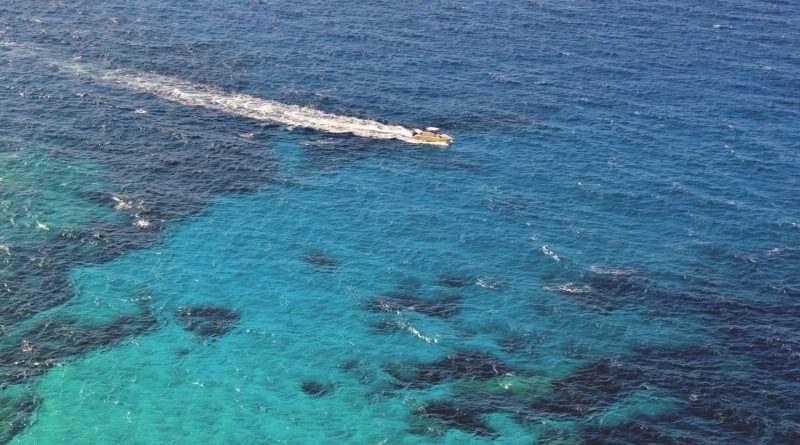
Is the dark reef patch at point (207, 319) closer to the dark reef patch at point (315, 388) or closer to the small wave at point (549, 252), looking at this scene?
the dark reef patch at point (315, 388)

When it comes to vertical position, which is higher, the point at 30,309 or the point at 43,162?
the point at 43,162

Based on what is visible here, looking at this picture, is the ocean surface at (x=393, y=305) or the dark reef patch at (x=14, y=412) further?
the ocean surface at (x=393, y=305)

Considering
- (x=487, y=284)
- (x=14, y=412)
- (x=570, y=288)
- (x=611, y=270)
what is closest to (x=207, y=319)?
(x=14, y=412)

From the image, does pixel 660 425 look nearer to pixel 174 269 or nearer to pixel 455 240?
pixel 455 240

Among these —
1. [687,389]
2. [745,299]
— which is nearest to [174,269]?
[687,389]

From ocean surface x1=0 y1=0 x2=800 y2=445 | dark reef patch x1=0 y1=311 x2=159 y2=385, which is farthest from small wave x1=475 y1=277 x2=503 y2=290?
dark reef patch x1=0 y1=311 x2=159 y2=385

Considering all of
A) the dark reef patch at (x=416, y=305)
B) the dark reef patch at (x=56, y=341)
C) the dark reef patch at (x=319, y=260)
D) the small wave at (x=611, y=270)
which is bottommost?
the dark reef patch at (x=56, y=341)

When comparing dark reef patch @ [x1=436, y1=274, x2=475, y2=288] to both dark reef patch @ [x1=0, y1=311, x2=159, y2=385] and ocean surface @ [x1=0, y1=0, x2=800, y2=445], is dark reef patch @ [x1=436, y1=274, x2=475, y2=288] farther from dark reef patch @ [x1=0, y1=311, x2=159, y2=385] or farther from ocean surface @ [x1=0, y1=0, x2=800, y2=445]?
dark reef patch @ [x1=0, y1=311, x2=159, y2=385]

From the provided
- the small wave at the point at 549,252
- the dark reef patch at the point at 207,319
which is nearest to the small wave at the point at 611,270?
the small wave at the point at 549,252
